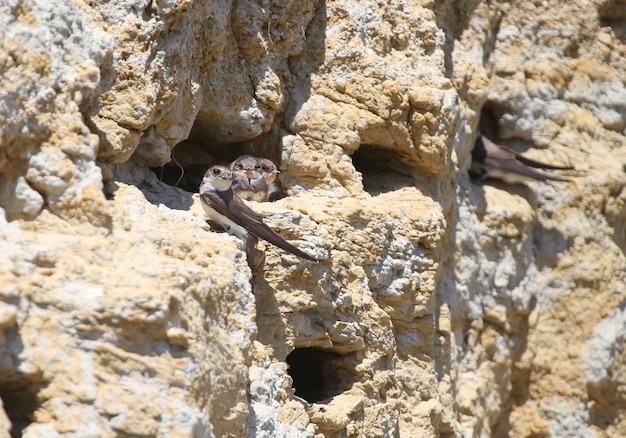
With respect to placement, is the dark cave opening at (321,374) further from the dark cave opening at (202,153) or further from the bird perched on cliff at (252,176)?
the dark cave opening at (202,153)

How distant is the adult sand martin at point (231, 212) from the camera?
14.2 ft

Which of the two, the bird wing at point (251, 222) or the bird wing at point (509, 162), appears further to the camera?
the bird wing at point (509, 162)

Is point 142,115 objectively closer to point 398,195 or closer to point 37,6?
point 37,6

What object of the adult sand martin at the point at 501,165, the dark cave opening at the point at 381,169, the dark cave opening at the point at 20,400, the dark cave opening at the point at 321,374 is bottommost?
the dark cave opening at the point at 20,400

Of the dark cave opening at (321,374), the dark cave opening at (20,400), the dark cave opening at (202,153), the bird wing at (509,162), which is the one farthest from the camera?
the bird wing at (509,162)

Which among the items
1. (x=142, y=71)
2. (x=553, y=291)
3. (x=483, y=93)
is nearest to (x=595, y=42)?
(x=483, y=93)

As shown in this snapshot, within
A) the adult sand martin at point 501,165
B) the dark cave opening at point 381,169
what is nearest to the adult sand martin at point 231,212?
the dark cave opening at point 381,169

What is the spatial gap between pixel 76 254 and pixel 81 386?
45 cm

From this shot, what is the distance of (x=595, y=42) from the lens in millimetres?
6621

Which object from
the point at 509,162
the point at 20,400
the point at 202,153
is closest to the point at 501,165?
the point at 509,162

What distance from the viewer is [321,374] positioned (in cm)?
491

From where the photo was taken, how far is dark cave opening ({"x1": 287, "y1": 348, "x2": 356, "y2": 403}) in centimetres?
481

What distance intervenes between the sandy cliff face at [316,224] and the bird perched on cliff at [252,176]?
0.46ft

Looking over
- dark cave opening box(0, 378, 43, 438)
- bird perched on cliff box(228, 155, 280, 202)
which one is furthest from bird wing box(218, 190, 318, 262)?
dark cave opening box(0, 378, 43, 438)
